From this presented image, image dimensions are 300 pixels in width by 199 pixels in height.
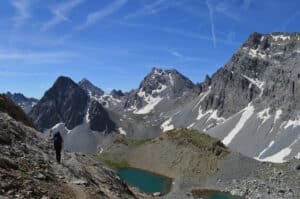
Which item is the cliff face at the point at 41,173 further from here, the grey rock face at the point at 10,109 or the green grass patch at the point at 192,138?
the green grass patch at the point at 192,138

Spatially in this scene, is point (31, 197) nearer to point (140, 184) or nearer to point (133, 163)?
point (140, 184)

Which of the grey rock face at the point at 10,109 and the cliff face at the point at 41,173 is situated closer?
the cliff face at the point at 41,173

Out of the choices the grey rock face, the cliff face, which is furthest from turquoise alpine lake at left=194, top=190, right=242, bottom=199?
the cliff face

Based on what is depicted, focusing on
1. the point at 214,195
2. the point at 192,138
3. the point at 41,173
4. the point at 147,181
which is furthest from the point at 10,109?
the point at 192,138

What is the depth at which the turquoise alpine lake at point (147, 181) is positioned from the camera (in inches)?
4759

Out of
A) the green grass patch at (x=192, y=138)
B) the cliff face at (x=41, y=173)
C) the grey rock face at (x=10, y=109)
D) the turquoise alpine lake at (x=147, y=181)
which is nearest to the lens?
the cliff face at (x=41, y=173)

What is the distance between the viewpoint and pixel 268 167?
13675cm

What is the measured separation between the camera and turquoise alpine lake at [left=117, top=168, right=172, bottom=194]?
12088 cm

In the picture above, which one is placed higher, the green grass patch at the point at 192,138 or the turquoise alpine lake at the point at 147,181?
the green grass patch at the point at 192,138

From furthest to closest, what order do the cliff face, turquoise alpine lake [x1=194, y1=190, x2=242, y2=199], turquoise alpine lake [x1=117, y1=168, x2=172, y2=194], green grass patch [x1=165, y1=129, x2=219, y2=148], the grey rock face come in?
green grass patch [x1=165, y1=129, x2=219, y2=148] < turquoise alpine lake [x1=117, y1=168, x2=172, y2=194] < turquoise alpine lake [x1=194, y1=190, x2=242, y2=199] < the grey rock face < the cliff face

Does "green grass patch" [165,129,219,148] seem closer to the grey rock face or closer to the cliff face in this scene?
the grey rock face

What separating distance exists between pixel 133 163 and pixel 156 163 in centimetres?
1736

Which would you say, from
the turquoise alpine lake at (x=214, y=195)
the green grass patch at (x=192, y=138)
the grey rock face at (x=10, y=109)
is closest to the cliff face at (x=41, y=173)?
the grey rock face at (x=10, y=109)

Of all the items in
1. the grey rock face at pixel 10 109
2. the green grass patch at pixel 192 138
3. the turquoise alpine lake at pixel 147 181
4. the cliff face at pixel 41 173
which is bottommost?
the cliff face at pixel 41 173
